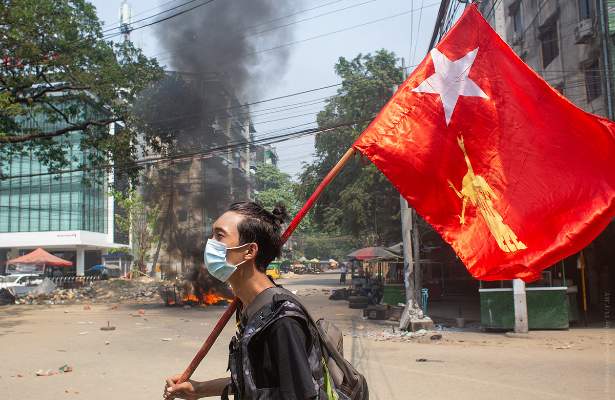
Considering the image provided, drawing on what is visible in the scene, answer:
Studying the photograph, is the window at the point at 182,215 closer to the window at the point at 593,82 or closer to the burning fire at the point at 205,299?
the burning fire at the point at 205,299

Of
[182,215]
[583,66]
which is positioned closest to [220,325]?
[583,66]

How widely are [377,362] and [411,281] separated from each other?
183 inches

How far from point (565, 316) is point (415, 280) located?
10.7ft

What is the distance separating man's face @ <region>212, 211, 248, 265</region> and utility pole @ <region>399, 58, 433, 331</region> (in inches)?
408

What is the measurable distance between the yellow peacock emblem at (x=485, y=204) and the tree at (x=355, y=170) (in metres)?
17.4

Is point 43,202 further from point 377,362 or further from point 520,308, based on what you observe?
point 377,362

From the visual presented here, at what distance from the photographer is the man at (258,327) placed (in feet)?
4.94

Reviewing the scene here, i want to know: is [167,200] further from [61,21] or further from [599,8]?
[599,8]

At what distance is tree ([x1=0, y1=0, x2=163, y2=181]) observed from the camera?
544 inches

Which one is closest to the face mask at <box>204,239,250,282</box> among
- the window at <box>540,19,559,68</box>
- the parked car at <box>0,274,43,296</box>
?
the window at <box>540,19,559,68</box>

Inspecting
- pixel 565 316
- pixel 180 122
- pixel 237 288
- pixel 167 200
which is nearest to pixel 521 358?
pixel 565 316

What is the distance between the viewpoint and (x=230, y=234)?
6.42 feet

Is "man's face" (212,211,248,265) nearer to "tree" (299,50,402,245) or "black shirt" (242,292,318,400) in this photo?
"black shirt" (242,292,318,400)

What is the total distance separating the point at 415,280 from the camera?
12570mm
